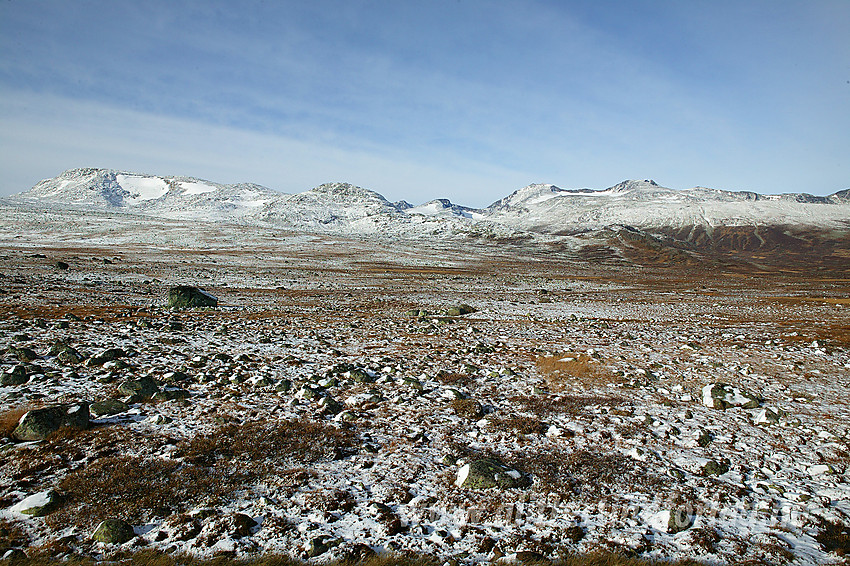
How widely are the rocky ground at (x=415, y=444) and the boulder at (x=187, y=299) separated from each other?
5.38 m

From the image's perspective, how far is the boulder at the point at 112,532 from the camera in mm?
6277

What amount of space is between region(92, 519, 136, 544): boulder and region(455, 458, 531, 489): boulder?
5220 millimetres

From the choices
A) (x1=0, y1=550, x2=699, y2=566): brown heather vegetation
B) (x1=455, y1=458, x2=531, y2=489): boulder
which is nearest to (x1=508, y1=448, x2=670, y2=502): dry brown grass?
(x1=455, y1=458, x2=531, y2=489): boulder

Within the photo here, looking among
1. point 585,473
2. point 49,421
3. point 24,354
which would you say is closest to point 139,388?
point 49,421

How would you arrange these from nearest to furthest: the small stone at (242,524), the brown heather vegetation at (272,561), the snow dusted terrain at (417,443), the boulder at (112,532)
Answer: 1. the brown heather vegetation at (272,561)
2. the boulder at (112,532)
3. the small stone at (242,524)
4. the snow dusted terrain at (417,443)

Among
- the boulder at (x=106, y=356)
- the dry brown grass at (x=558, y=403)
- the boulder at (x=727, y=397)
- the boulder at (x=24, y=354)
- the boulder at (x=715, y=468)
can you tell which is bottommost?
the dry brown grass at (x=558, y=403)

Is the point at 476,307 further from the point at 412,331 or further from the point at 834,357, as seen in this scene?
the point at 834,357

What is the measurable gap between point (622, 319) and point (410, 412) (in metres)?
22.8

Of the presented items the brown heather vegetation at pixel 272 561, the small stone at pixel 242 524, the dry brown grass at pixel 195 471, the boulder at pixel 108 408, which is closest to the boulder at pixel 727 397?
the brown heather vegetation at pixel 272 561

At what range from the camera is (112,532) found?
20.7 ft

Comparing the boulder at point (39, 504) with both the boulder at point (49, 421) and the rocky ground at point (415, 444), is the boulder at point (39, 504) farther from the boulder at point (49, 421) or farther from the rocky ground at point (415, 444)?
the boulder at point (49, 421)

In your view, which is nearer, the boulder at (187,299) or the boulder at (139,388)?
the boulder at (139,388)

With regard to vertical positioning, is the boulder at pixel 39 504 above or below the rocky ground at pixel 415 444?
above

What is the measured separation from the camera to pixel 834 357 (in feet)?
60.2
